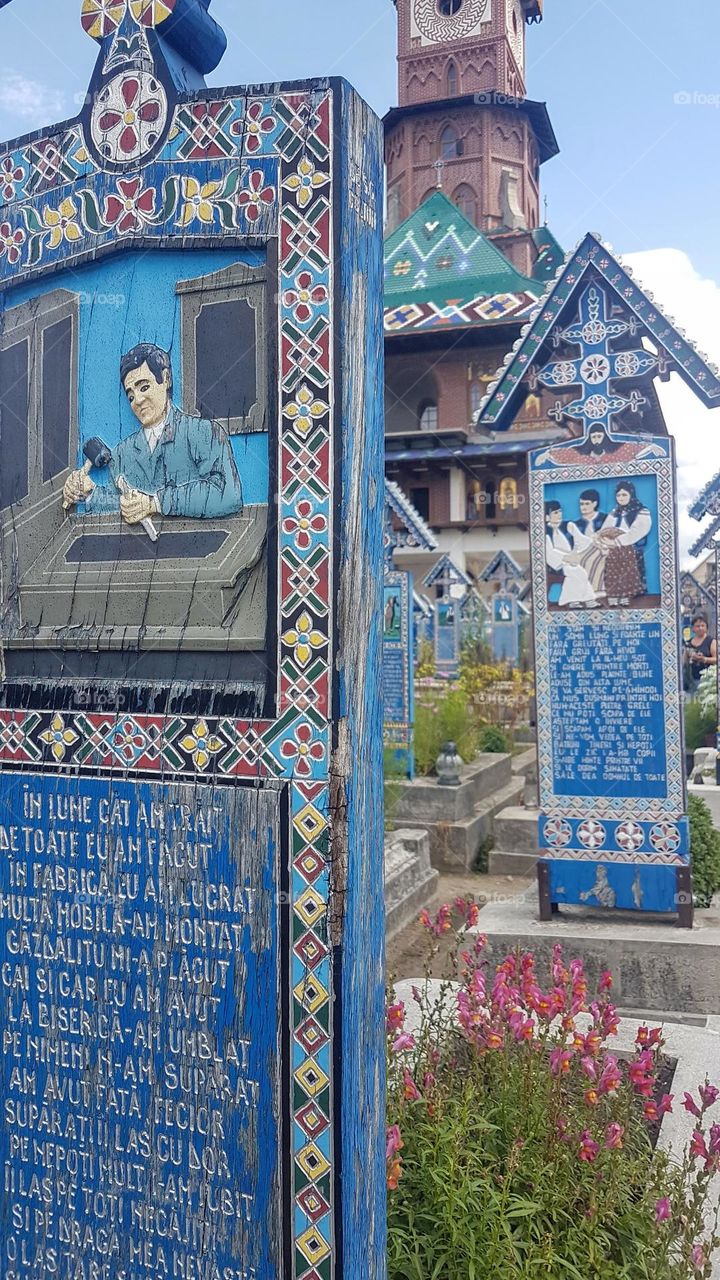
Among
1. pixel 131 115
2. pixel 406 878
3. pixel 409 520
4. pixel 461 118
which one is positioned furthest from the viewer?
pixel 461 118

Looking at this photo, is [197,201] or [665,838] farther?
[665,838]

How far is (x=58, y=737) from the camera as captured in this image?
2352 millimetres

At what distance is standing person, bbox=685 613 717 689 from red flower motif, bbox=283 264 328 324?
1593 centimetres

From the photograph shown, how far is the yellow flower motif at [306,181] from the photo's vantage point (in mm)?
2014

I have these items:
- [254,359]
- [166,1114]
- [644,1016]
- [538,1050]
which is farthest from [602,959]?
[254,359]

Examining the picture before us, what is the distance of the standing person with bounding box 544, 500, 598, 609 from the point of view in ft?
19.9

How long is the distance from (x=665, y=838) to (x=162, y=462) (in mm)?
4519

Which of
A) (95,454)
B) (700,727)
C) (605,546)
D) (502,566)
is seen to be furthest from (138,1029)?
(502,566)

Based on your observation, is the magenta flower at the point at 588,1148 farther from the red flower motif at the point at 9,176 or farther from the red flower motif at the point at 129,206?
the red flower motif at the point at 9,176

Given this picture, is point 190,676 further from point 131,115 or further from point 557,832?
point 557,832

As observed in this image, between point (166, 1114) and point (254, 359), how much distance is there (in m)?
1.59

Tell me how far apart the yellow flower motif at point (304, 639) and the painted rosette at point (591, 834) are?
4394 mm

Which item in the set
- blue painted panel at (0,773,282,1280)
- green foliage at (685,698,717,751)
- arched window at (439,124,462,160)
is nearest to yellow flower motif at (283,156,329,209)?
blue painted panel at (0,773,282,1280)

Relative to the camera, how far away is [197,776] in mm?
2137
